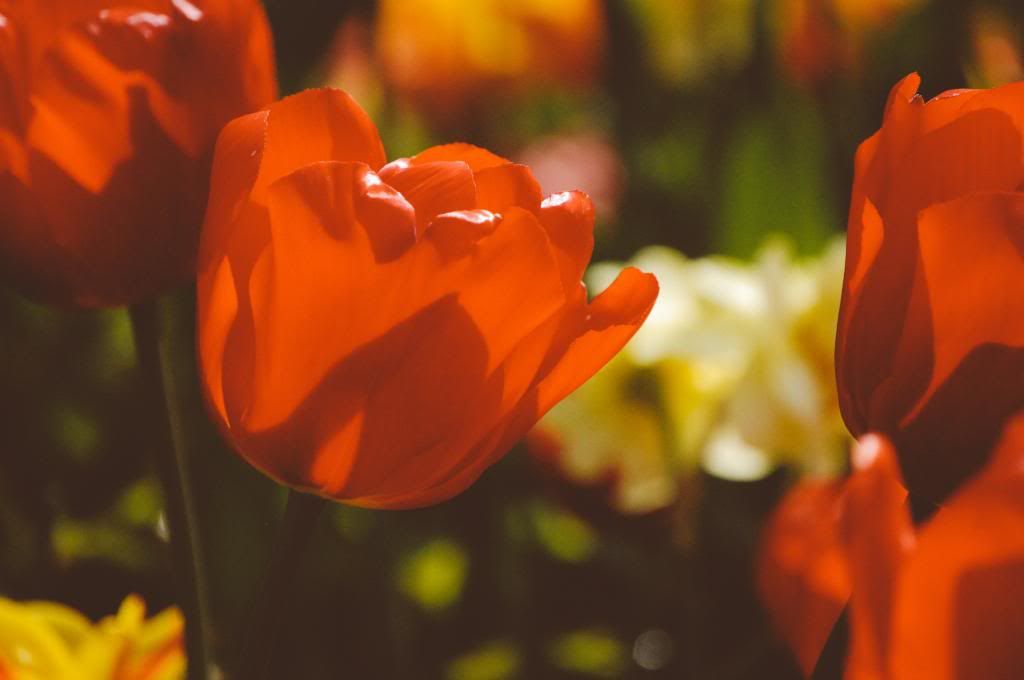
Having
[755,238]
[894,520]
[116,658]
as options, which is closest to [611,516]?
[755,238]

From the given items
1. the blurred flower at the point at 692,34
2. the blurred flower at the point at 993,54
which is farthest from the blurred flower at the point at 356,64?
the blurred flower at the point at 993,54

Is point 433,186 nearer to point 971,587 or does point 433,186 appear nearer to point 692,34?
point 971,587

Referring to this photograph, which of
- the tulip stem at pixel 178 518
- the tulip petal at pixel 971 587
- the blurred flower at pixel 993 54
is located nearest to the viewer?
the tulip petal at pixel 971 587

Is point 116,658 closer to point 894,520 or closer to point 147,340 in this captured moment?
point 147,340

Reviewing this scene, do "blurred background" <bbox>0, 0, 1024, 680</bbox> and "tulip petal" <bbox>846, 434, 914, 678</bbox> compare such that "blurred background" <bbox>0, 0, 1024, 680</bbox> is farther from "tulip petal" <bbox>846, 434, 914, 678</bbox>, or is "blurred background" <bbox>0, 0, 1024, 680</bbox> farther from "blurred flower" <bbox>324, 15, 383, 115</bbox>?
"tulip petal" <bbox>846, 434, 914, 678</bbox>

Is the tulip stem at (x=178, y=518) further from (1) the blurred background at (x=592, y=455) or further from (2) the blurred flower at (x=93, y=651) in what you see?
(1) the blurred background at (x=592, y=455)

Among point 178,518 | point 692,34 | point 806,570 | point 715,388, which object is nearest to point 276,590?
point 178,518
